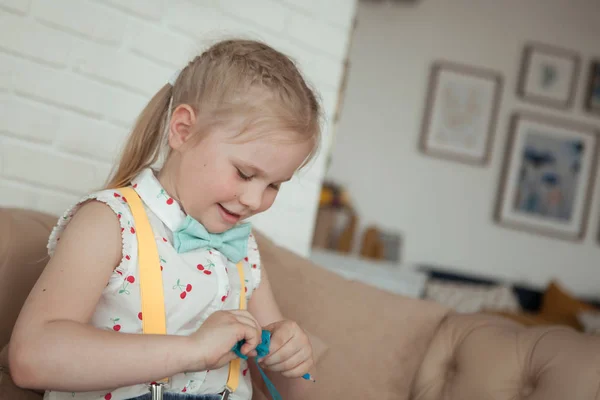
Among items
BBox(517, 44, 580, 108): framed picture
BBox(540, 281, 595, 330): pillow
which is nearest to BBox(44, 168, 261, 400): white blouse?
BBox(540, 281, 595, 330): pillow

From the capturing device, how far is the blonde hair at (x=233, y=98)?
111 centimetres

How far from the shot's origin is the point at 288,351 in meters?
1.13

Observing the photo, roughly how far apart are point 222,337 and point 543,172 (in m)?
4.23

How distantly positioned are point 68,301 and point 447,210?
4.05 m

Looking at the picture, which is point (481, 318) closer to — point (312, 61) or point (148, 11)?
point (312, 61)

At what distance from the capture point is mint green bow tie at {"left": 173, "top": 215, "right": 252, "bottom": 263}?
113cm

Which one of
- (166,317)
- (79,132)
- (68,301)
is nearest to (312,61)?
(79,132)

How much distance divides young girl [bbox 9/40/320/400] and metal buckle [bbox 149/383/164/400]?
0.05 metres

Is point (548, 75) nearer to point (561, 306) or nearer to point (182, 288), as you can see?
point (561, 306)

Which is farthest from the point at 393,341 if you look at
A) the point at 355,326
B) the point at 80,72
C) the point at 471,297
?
the point at 471,297

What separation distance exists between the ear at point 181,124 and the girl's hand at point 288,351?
0.37 meters

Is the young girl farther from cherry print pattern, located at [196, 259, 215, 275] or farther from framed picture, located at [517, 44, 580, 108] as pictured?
framed picture, located at [517, 44, 580, 108]

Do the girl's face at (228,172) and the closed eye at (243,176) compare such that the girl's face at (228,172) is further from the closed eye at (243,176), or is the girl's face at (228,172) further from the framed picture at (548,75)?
the framed picture at (548,75)

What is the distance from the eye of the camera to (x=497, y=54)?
4.71 metres
